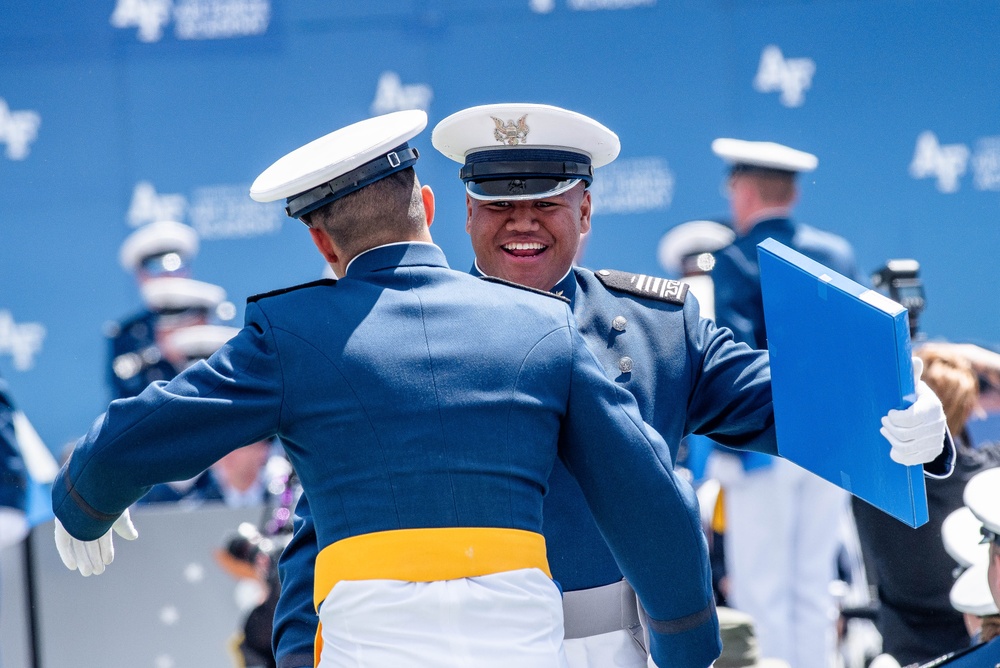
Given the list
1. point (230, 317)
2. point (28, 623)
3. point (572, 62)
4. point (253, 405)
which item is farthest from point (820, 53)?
point (253, 405)

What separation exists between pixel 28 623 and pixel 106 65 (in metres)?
2.23

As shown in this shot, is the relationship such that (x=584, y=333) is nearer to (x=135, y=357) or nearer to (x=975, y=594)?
(x=975, y=594)

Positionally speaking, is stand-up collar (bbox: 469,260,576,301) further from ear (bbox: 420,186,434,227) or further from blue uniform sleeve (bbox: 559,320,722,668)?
blue uniform sleeve (bbox: 559,320,722,668)

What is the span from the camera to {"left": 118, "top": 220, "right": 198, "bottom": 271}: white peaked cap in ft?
17.8

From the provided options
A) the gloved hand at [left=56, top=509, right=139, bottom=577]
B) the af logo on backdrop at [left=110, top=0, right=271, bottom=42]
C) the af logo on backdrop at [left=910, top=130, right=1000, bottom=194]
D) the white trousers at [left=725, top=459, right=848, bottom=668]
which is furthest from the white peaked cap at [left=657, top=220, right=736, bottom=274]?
the gloved hand at [left=56, top=509, right=139, bottom=577]

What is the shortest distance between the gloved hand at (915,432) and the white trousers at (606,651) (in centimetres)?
67

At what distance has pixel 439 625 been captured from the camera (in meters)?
2.02

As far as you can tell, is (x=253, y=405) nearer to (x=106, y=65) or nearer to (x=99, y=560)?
(x=99, y=560)

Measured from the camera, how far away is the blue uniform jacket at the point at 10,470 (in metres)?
4.86

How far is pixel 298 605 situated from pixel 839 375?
105 cm

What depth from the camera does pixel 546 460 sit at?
2.12m

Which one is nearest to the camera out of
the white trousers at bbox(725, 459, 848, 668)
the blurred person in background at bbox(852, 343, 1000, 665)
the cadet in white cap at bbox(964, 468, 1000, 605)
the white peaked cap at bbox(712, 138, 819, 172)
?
the cadet in white cap at bbox(964, 468, 1000, 605)

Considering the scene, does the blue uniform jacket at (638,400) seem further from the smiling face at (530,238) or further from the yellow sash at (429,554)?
the yellow sash at (429,554)

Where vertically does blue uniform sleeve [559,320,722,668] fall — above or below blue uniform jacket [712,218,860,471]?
above
